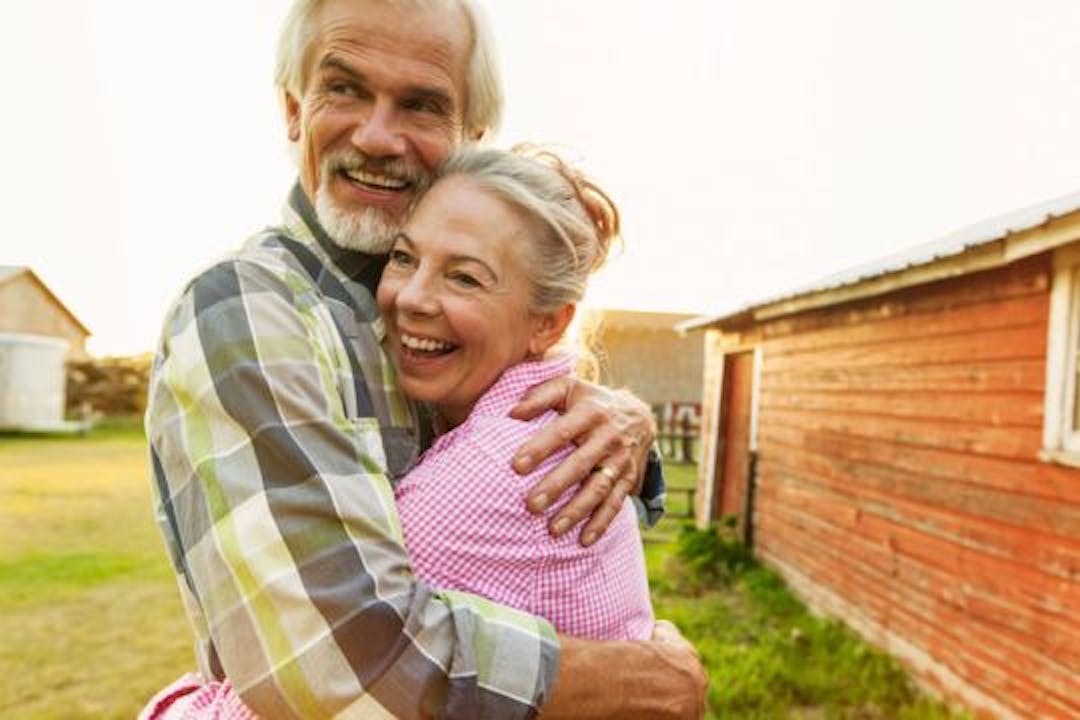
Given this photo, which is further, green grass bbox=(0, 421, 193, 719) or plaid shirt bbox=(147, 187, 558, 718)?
green grass bbox=(0, 421, 193, 719)

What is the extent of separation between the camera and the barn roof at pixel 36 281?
3344 cm

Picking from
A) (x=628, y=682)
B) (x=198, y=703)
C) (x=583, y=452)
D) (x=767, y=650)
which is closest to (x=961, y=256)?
(x=767, y=650)

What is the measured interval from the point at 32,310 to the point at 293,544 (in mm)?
40198

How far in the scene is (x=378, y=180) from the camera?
2.08 metres

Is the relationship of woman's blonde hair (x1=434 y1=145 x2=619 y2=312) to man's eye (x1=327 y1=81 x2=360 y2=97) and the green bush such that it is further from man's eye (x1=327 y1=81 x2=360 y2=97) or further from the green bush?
the green bush

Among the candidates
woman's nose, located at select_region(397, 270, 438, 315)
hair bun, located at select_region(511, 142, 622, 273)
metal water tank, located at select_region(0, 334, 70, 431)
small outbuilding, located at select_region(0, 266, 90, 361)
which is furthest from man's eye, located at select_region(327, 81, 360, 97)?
small outbuilding, located at select_region(0, 266, 90, 361)

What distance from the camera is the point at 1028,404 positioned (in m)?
5.87

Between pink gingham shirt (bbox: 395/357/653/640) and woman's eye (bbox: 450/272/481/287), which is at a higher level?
woman's eye (bbox: 450/272/481/287)

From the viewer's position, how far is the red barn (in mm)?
5523

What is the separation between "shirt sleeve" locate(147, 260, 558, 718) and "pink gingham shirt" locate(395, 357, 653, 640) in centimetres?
7

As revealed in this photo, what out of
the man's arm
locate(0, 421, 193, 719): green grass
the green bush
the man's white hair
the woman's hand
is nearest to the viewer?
the man's arm

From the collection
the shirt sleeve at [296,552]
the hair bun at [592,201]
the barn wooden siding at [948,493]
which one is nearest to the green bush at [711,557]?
the barn wooden siding at [948,493]

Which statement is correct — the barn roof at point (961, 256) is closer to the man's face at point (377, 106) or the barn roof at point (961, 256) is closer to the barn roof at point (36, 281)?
the man's face at point (377, 106)

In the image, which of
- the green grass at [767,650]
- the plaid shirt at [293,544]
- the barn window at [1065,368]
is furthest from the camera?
the green grass at [767,650]
